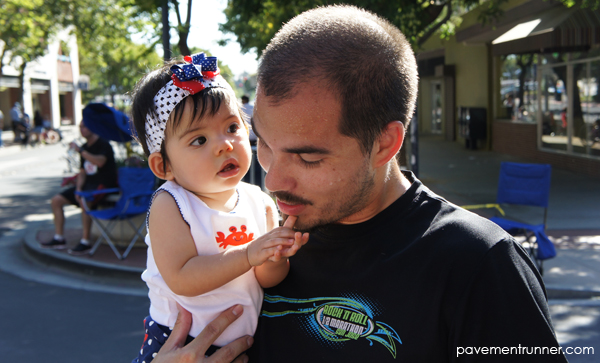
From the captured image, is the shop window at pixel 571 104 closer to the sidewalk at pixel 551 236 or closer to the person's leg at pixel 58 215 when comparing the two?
the sidewalk at pixel 551 236

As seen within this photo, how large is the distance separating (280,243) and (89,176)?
23.6 ft

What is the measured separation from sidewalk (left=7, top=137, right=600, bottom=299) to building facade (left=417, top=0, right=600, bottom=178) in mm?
1300

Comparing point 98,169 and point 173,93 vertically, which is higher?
point 173,93

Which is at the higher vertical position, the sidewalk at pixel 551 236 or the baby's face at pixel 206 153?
the baby's face at pixel 206 153

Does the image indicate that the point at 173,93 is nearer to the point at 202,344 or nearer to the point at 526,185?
the point at 202,344

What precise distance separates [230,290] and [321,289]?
430 mm

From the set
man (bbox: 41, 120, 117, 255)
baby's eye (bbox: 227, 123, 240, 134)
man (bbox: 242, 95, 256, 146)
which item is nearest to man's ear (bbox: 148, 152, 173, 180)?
baby's eye (bbox: 227, 123, 240, 134)

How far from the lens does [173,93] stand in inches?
78.6

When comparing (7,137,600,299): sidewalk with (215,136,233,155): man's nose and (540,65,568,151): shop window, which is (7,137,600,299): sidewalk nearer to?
(540,65,568,151): shop window

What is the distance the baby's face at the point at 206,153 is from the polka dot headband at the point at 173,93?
4 cm

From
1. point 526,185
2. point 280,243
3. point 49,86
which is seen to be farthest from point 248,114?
point 49,86

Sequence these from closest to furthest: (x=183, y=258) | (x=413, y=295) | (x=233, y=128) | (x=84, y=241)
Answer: (x=413, y=295)
(x=183, y=258)
(x=233, y=128)
(x=84, y=241)

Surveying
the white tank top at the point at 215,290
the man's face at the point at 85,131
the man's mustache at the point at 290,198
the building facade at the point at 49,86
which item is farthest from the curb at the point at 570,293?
the building facade at the point at 49,86

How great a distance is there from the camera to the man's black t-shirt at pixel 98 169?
26.1ft
